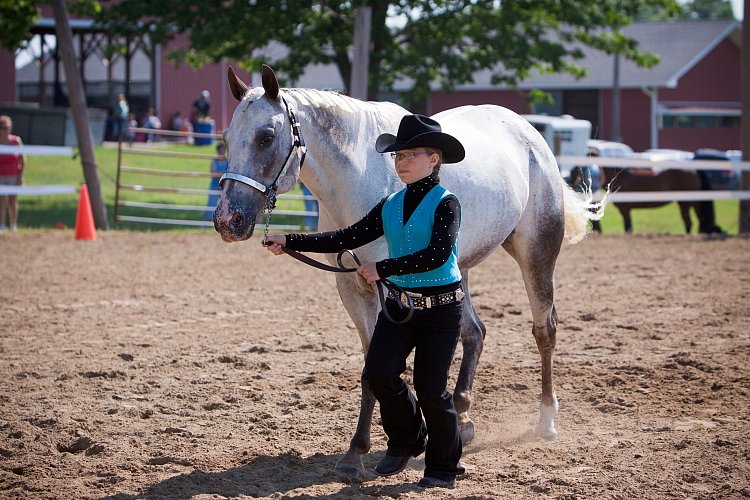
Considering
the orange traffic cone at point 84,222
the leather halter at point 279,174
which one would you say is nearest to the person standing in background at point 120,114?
the orange traffic cone at point 84,222

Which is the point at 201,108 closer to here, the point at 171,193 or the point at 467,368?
the point at 171,193

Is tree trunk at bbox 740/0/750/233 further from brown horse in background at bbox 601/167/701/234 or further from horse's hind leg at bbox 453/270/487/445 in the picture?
horse's hind leg at bbox 453/270/487/445

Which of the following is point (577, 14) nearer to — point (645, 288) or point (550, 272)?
point (645, 288)

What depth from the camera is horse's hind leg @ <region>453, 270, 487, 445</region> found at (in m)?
5.16

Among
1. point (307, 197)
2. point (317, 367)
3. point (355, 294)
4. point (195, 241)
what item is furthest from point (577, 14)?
point (355, 294)

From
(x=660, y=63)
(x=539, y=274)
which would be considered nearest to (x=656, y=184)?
(x=539, y=274)

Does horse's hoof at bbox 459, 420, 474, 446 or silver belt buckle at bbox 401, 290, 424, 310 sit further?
horse's hoof at bbox 459, 420, 474, 446

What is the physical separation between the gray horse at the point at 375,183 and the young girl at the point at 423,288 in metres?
0.31

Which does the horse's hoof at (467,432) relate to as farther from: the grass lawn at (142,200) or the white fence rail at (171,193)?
the grass lawn at (142,200)

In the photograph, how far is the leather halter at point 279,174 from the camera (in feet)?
13.9

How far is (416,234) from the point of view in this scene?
4.11 m

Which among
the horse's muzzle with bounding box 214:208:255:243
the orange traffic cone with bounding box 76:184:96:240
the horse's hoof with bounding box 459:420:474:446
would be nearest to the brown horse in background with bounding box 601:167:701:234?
the orange traffic cone with bounding box 76:184:96:240

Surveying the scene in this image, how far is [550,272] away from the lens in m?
5.77

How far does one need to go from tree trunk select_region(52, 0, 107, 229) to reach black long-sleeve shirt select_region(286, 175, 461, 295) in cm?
1232
